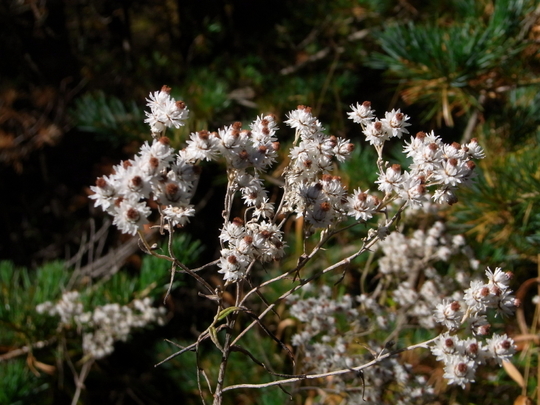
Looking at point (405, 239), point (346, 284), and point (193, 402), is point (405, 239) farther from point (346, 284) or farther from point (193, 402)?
point (193, 402)

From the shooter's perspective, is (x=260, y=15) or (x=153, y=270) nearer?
(x=153, y=270)

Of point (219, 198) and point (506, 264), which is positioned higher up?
point (219, 198)

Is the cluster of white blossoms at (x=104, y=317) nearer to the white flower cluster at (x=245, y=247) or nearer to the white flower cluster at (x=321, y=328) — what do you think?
the white flower cluster at (x=321, y=328)

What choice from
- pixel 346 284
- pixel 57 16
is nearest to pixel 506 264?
pixel 346 284

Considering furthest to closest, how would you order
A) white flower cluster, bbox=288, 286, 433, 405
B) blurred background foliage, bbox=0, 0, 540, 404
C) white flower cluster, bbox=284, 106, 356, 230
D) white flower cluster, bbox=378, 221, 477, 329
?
blurred background foliage, bbox=0, 0, 540, 404, white flower cluster, bbox=378, 221, 477, 329, white flower cluster, bbox=288, 286, 433, 405, white flower cluster, bbox=284, 106, 356, 230

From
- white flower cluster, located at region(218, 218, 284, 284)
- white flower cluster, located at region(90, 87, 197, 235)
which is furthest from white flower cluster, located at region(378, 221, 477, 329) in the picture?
white flower cluster, located at region(90, 87, 197, 235)

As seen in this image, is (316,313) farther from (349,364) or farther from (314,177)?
(314,177)

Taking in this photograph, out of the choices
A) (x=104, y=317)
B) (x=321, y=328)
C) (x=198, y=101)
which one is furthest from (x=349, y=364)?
(x=198, y=101)

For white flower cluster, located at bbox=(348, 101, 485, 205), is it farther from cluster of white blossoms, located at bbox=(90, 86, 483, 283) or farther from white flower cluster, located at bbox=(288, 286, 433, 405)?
white flower cluster, located at bbox=(288, 286, 433, 405)
